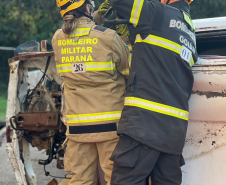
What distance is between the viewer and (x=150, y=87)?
2.16m

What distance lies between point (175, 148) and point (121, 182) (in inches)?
16.7

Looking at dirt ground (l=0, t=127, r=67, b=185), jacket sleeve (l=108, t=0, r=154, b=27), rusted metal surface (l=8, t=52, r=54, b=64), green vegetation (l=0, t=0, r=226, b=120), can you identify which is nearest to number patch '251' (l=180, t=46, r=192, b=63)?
jacket sleeve (l=108, t=0, r=154, b=27)

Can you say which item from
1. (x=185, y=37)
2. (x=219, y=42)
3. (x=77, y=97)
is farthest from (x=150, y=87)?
(x=219, y=42)

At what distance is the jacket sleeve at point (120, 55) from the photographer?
239 cm

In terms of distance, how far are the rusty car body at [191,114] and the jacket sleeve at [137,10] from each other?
0.54m

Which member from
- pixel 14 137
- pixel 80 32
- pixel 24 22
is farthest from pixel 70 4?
pixel 24 22

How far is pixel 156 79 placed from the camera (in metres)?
2.15

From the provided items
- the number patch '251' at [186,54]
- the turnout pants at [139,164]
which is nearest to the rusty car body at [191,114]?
the number patch '251' at [186,54]

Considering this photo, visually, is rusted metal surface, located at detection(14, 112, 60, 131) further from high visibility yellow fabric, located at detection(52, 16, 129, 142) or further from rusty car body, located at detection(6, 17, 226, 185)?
high visibility yellow fabric, located at detection(52, 16, 129, 142)

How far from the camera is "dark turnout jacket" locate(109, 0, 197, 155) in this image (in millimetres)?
2131

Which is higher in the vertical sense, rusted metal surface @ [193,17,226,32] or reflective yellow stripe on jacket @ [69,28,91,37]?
rusted metal surface @ [193,17,226,32]

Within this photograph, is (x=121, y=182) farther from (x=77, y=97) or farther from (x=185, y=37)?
(x=185, y=37)

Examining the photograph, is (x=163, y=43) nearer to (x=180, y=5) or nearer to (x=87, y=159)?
(x=180, y=5)

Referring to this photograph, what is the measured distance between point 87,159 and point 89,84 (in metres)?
0.58
